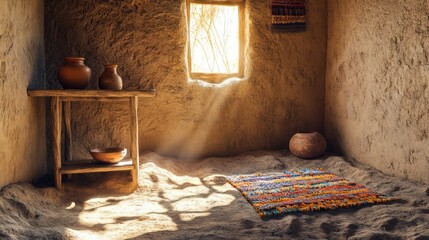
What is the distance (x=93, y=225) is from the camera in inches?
99.9

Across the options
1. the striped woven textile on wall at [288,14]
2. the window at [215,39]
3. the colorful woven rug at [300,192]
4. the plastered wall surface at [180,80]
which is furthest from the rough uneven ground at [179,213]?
the striped woven textile on wall at [288,14]

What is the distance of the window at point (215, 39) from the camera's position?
181 inches

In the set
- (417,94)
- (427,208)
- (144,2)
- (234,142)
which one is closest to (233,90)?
(234,142)

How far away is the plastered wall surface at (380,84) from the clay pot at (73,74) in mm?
2859

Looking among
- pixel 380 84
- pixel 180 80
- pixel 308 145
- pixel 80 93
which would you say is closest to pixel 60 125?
pixel 80 93

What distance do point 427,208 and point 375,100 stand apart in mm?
1451

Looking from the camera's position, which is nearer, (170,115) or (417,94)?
(417,94)

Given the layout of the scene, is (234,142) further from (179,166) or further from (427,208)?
(427,208)

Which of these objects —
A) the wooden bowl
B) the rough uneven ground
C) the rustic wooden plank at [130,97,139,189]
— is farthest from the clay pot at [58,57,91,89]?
the rough uneven ground

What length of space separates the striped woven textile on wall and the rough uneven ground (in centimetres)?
190

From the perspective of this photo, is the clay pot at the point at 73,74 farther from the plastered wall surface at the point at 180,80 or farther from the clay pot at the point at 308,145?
the clay pot at the point at 308,145

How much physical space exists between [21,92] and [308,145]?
297 centimetres

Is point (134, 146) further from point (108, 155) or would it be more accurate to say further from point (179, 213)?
point (179, 213)

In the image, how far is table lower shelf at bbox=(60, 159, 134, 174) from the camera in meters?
3.25
